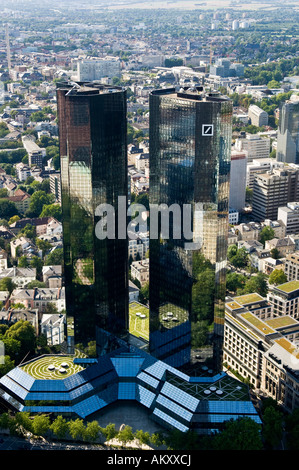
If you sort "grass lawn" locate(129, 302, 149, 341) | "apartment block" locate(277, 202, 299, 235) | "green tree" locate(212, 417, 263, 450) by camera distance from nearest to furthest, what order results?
"green tree" locate(212, 417, 263, 450) < "grass lawn" locate(129, 302, 149, 341) < "apartment block" locate(277, 202, 299, 235)

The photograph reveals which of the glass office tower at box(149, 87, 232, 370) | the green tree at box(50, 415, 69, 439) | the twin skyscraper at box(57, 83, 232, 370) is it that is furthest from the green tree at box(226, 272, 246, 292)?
the green tree at box(50, 415, 69, 439)

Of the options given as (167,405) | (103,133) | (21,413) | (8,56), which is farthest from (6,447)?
(8,56)

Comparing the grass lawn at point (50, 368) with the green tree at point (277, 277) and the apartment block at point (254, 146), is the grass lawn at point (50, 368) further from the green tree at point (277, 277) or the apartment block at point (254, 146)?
the apartment block at point (254, 146)

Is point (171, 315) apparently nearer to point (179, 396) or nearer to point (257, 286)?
point (179, 396)

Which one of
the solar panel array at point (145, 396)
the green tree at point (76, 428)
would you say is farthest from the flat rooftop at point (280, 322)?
the green tree at point (76, 428)

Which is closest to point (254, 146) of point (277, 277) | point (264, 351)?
point (277, 277)

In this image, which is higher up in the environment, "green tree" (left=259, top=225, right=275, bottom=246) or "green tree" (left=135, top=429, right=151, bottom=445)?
"green tree" (left=135, top=429, right=151, bottom=445)

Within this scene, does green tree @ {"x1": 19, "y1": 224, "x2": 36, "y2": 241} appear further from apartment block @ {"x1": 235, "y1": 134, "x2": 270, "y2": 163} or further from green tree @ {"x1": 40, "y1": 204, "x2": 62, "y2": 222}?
apartment block @ {"x1": 235, "y1": 134, "x2": 270, "y2": 163}
